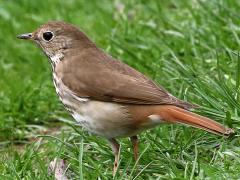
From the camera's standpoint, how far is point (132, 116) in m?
5.16

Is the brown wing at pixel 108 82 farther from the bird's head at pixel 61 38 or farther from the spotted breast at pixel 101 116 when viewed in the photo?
the bird's head at pixel 61 38

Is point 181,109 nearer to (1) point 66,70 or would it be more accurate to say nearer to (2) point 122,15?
(1) point 66,70

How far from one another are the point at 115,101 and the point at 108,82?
0.51ft

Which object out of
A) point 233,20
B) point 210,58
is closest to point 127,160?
point 210,58

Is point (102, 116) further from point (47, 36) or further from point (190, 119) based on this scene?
point (47, 36)

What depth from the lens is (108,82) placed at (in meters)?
5.30

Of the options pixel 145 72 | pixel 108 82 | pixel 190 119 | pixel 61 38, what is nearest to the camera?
pixel 190 119

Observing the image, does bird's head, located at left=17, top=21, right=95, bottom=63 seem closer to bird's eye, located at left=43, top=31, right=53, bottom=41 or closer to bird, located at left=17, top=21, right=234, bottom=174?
bird's eye, located at left=43, top=31, right=53, bottom=41

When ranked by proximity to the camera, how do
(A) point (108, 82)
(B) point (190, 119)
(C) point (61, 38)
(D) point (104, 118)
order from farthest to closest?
(C) point (61, 38) < (A) point (108, 82) < (D) point (104, 118) < (B) point (190, 119)

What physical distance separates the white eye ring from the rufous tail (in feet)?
3.64

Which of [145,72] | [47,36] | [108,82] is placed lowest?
[145,72]

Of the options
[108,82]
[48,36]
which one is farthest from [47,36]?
[108,82]

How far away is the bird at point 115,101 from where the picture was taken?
512cm

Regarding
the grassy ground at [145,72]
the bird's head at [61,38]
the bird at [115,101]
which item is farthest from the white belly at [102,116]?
the bird's head at [61,38]
